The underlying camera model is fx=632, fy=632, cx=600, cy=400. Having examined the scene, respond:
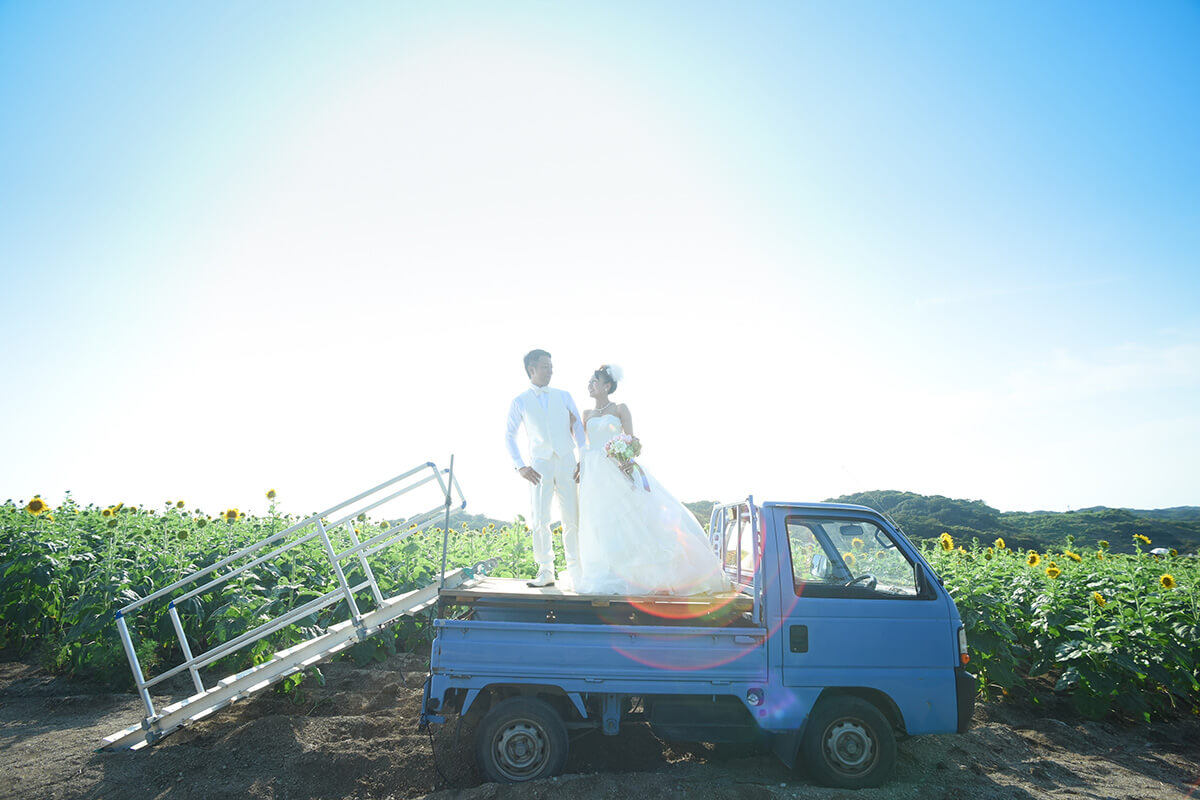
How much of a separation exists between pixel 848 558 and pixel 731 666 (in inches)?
58.1

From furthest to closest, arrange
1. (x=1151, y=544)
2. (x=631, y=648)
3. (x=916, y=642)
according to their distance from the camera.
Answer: (x=1151, y=544) < (x=916, y=642) < (x=631, y=648)

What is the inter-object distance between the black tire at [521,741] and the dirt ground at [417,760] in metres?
0.14

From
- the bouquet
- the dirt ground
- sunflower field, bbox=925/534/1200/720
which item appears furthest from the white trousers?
sunflower field, bbox=925/534/1200/720

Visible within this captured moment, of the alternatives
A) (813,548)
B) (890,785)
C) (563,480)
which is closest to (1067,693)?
(890,785)

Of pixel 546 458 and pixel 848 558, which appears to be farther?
pixel 546 458

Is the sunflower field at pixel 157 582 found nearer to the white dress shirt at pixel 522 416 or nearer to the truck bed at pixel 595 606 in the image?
the white dress shirt at pixel 522 416

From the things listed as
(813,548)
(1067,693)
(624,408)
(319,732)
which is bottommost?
(1067,693)

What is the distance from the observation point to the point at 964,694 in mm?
5086

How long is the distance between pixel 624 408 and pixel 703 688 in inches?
109

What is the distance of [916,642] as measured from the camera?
512 centimetres

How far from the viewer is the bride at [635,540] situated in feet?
17.7

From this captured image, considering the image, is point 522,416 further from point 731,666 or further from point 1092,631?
point 1092,631

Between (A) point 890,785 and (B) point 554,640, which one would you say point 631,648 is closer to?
(B) point 554,640

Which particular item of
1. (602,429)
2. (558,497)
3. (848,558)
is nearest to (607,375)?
(602,429)
